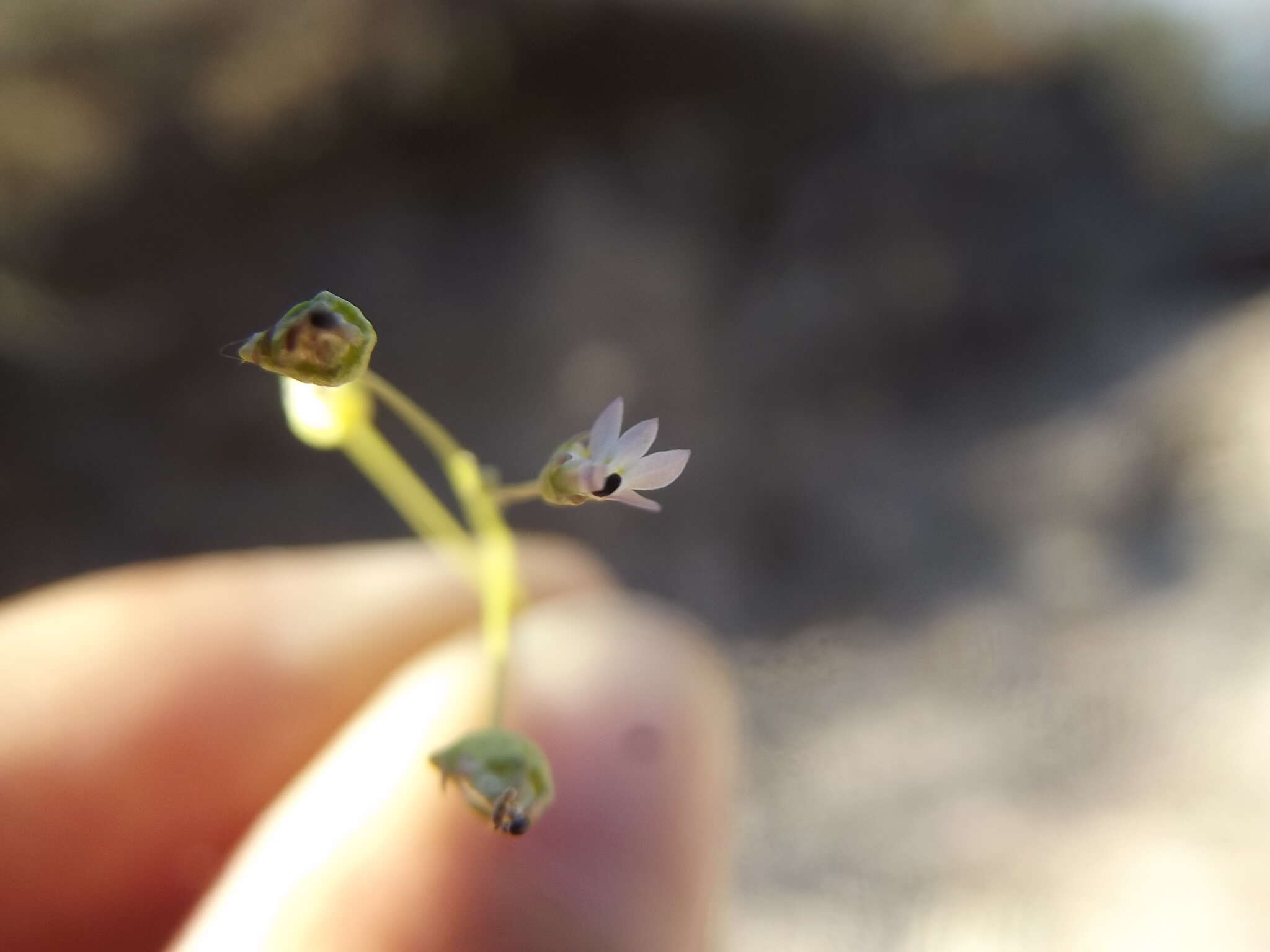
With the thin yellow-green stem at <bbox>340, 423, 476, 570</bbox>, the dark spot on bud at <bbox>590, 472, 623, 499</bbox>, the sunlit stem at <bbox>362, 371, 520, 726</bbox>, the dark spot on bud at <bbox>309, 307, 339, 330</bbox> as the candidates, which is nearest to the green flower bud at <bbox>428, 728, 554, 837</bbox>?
the sunlit stem at <bbox>362, 371, 520, 726</bbox>

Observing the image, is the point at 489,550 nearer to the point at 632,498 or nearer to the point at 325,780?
the point at 325,780

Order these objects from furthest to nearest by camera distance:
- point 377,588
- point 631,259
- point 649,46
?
point 631,259 → point 649,46 → point 377,588

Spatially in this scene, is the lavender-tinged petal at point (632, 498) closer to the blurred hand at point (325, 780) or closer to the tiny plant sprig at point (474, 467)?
the tiny plant sprig at point (474, 467)

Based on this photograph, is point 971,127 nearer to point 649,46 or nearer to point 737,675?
point 649,46

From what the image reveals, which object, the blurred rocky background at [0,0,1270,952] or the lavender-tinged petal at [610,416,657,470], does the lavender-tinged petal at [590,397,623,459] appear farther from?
the blurred rocky background at [0,0,1270,952]

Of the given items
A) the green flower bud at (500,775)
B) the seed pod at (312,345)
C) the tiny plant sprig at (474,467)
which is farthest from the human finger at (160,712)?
the seed pod at (312,345)

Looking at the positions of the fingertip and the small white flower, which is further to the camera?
the fingertip

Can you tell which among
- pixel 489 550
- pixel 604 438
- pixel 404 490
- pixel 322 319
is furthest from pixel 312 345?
pixel 404 490

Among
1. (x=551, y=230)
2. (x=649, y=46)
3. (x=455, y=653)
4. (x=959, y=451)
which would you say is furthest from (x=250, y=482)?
(x=959, y=451)
